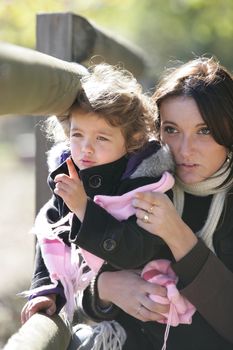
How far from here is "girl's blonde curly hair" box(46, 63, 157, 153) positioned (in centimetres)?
229

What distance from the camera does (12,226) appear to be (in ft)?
30.1

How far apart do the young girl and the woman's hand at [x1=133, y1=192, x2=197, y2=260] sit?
0.03 meters

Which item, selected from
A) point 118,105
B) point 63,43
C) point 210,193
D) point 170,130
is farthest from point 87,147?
point 63,43

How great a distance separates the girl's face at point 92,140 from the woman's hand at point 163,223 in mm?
174

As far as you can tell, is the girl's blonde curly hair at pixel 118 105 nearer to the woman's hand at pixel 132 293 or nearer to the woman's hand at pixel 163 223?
the woman's hand at pixel 163 223

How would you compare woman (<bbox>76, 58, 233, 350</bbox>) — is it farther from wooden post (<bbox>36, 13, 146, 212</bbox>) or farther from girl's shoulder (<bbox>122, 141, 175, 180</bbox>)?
wooden post (<bbox>36, 13, 146, 212</bbox>)

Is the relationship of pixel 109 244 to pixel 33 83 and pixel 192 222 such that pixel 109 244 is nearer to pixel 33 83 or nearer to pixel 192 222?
pixel 192 222

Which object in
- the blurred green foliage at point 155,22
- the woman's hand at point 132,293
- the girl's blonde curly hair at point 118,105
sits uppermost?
the blurred green foliage at point 155,22

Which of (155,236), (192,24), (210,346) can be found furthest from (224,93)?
(192,24)

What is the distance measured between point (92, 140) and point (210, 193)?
437 millimetres

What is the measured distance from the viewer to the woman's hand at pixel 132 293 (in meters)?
2.30

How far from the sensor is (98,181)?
91.8 inches

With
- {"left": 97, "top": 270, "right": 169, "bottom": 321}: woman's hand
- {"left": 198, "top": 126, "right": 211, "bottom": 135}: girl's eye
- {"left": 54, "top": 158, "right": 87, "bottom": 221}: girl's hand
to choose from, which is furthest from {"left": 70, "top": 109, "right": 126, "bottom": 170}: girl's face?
{"left": 97, "top": 270, "right": 169, "bottom": 321}: woman's hand

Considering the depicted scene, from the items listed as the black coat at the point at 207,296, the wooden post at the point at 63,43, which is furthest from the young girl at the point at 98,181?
the wooden post at the point at 63,43
